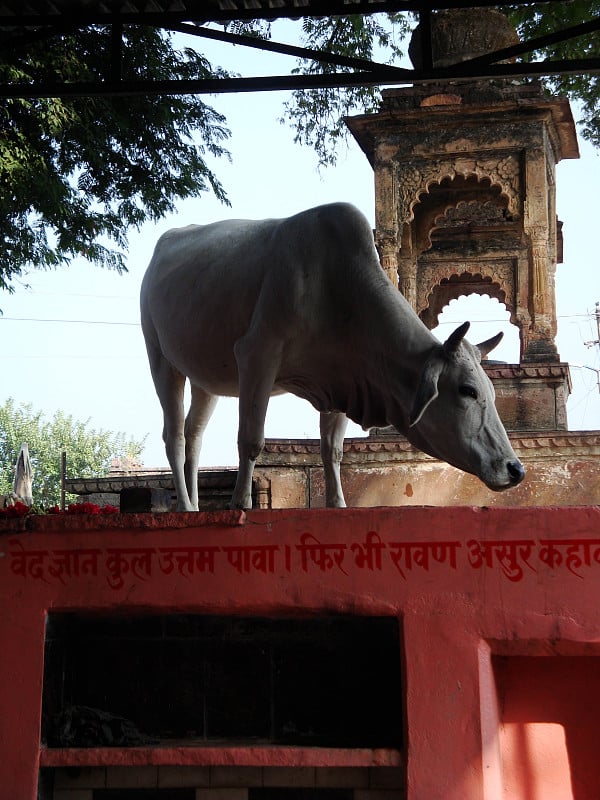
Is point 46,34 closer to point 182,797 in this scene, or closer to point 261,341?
point 261,341

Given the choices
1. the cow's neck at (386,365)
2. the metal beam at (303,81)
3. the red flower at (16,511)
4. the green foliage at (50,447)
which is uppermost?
the green foliage at (50,447)

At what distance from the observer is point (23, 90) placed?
20.5 ft

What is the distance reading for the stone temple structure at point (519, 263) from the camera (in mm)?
10367

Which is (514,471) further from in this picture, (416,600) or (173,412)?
(173,412)

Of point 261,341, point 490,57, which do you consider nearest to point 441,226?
point 490,57

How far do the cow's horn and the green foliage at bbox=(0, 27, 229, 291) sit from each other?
20.1ft

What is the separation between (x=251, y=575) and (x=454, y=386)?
1.37 meters

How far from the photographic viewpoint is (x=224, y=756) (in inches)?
191

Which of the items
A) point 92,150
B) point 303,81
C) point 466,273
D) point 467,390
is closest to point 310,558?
point 467,390

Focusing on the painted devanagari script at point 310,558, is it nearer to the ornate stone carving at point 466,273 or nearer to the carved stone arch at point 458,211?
the carved stone arch at point 458,211

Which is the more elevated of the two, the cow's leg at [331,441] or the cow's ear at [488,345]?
the cow's ear at [488,345]

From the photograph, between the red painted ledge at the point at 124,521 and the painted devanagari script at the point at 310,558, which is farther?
the red painted ledge at the point at 124,521

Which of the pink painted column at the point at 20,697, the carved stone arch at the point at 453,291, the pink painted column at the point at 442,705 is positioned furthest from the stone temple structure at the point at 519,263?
the pink painted column at the point at 442,705

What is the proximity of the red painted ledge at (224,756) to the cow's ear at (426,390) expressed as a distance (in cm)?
158
